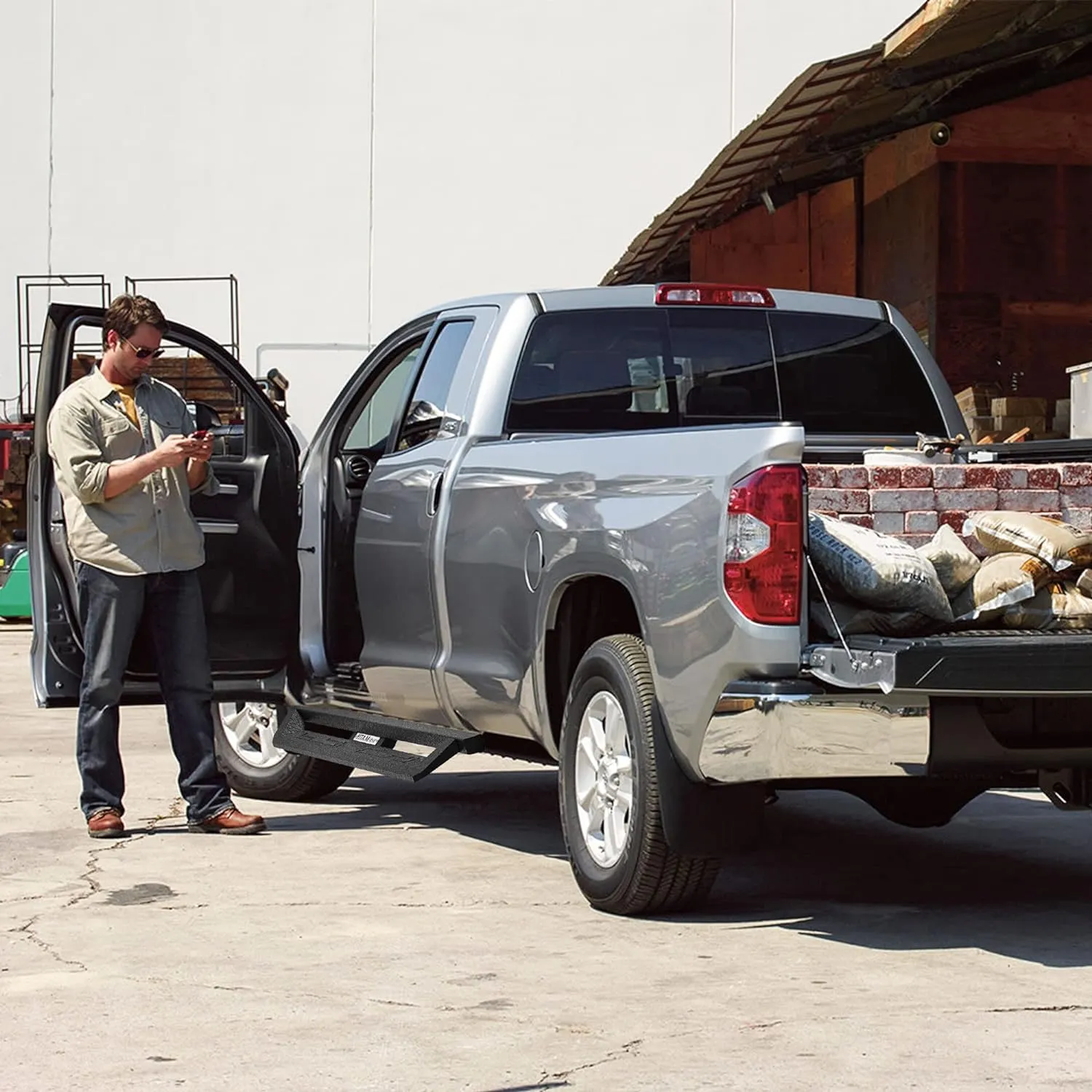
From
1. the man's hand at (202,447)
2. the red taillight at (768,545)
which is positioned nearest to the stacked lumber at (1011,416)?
the man's hand at (202,447)

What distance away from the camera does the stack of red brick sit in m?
6.45

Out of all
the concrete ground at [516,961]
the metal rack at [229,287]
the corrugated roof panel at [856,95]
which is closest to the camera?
the concrete ground at [516,961]

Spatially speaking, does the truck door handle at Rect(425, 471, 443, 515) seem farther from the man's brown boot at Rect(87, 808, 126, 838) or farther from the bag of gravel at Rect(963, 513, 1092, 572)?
the bag of gravel at Rect(963, 513, 1092, 572)

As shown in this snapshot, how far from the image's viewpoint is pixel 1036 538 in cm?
626

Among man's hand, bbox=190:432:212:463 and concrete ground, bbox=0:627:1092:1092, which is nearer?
concrete ground, bbox=0:627:1092:1092

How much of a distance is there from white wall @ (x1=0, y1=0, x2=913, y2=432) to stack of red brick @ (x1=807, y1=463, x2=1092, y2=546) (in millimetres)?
19406

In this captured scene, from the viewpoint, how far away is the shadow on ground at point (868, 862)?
6582 millimetres

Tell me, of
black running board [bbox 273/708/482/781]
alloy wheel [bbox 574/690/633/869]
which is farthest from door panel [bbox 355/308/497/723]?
alloy wheel [bbox 574/690/633/869]

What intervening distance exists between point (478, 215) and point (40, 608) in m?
18.6

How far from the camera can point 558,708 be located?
24.2ft

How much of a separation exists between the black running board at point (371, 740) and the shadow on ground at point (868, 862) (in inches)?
15.7

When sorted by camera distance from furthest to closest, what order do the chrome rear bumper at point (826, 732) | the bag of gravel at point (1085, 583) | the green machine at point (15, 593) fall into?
the green machine at point (15, 593), the bag of gravel at point (1085, 583), the chrome rear bumper at point (826, 732)

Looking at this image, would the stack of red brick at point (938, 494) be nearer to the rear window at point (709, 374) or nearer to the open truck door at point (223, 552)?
the rear window at point (709, 374)

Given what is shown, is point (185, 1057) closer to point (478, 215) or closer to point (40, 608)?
point (40, 608)
